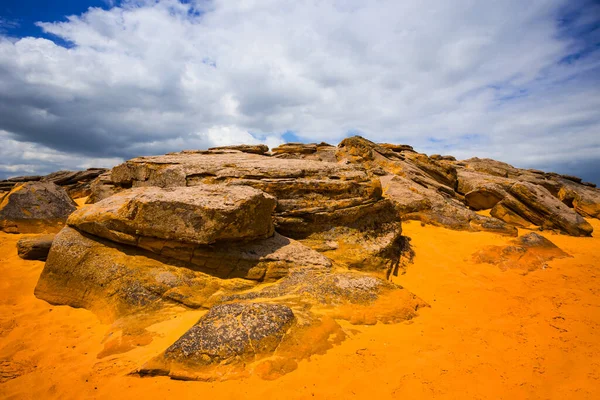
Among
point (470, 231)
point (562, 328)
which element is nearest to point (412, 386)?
point (562, 328)

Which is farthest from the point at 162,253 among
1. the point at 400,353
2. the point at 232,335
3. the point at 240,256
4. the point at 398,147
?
the point at 398,147

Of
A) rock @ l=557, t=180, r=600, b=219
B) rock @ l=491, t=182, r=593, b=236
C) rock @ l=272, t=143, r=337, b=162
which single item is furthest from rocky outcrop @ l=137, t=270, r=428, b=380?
rock @ l=557, t=180, r=600, b=219

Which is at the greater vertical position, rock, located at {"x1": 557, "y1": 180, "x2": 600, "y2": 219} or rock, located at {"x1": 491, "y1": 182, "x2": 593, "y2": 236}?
rock, located at {"x1": 557, "y1": 180, "x2": 600, "y2": 219}

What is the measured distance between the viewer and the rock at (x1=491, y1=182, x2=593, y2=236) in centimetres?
1416

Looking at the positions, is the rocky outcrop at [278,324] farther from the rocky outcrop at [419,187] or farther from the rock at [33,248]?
the rocky outcrop at [419,187]

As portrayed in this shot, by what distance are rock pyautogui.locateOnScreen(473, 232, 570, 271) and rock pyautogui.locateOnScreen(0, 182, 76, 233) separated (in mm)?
17037

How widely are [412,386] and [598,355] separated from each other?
3.40m

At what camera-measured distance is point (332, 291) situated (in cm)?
647

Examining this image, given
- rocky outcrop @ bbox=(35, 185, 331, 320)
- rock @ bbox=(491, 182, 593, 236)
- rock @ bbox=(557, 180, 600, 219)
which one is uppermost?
rock @ bbox=(557, 180, 600, 219)

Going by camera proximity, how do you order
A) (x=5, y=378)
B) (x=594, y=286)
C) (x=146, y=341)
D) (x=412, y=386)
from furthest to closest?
(x=594, y=286) < (x=146, y=341) < (x=5, y=378) < (x=412, y=386)

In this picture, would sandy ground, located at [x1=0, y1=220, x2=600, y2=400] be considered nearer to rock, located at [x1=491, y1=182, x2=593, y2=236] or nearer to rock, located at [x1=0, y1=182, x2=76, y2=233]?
rock, located at [x1=0, y1=182, x2=76, y2=233]

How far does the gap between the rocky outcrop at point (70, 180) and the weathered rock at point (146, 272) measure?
21886 mm

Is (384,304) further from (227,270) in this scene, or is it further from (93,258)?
(93,258)

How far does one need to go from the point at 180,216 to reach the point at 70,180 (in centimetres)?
2761
